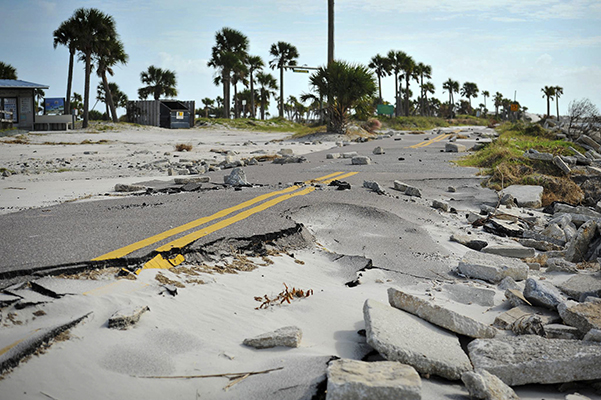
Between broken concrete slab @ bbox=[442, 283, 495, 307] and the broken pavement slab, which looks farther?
broken concrete slab @ bbox=[442, 283, 495, 307]

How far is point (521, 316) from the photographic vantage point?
11.6 feet

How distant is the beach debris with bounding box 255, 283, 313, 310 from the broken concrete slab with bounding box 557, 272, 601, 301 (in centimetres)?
214

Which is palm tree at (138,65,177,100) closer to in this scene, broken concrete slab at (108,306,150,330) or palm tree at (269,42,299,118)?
palm tree at (269,42,299,118)

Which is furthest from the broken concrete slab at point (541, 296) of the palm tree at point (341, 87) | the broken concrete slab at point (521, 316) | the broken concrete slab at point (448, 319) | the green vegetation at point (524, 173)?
the palm tree at point (341, 87)

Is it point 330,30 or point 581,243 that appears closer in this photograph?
point 581,243

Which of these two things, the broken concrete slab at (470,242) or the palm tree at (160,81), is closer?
the broken concrete slab at (470,242)

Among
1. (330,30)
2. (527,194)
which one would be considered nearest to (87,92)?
(330,30)

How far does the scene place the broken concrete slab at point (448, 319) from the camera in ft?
10.3

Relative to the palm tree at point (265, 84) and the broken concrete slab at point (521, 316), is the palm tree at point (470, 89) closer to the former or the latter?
the palm tree at point (265, 84)

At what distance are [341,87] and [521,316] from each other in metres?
24.1

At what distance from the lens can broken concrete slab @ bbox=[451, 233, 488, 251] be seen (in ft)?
19.2

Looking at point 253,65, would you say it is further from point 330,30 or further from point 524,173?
point 524,173

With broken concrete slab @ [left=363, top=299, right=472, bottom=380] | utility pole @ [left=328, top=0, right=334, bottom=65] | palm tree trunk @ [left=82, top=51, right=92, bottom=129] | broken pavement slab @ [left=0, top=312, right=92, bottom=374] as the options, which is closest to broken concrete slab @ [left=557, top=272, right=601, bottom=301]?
broken concrete slab @ [left=363, top=299, right=472, bottom=380]

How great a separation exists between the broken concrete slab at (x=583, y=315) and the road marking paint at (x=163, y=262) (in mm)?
2767
